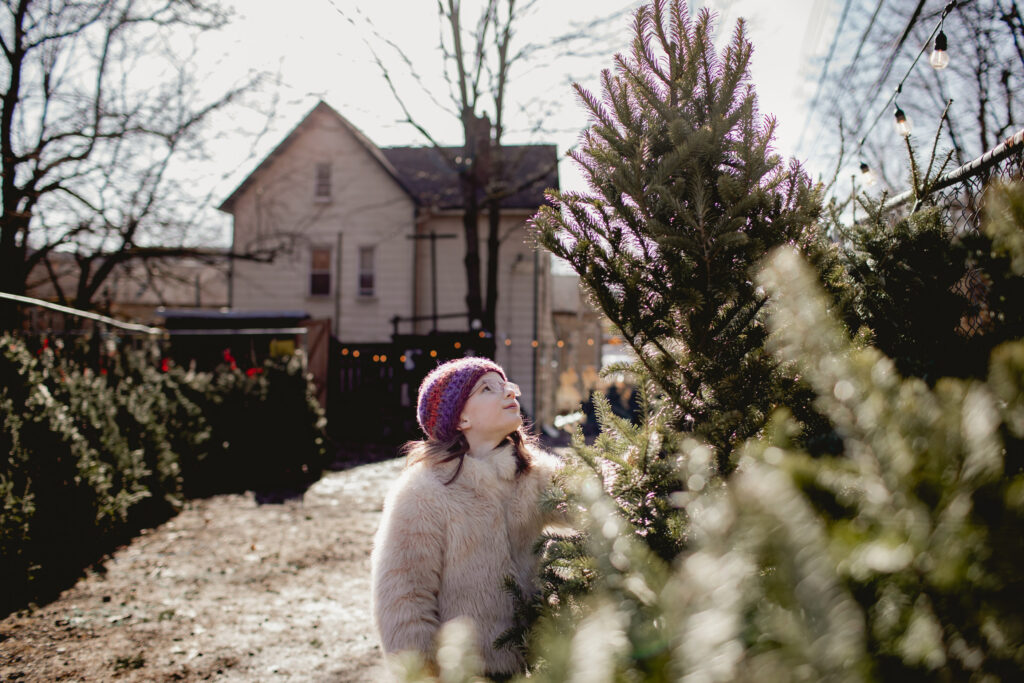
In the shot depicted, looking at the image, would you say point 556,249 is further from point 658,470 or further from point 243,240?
point 243,240

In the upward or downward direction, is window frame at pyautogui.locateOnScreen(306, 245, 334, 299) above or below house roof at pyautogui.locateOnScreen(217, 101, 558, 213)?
below

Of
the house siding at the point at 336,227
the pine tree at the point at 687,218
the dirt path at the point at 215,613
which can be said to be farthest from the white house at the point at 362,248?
the pine tree at the point at 687,218

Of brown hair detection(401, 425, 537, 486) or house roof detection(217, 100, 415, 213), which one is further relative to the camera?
house roof detection(217, 100, 415, 213)

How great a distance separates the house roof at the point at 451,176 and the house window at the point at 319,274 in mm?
3790

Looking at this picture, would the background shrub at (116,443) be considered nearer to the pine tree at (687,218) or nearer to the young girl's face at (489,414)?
the young girl's face at (489,414)

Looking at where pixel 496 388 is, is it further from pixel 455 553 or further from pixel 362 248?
pixel 362 248

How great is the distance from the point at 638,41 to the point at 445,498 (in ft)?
5.38

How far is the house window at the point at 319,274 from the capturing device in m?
21.8

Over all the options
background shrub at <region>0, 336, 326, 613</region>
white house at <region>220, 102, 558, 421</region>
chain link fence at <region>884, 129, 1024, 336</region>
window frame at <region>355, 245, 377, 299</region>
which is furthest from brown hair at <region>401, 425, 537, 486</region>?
window frame at <region>355, 245, 377, 299</region>

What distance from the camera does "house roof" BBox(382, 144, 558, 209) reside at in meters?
19.9

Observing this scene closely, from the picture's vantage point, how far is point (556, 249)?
192 centimetres

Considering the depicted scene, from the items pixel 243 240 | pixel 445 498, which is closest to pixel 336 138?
A: pixel 243 240

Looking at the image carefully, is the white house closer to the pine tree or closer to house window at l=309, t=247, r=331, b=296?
house window at l=309, t=247, r=331, b=296

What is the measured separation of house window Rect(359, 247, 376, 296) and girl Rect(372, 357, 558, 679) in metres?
19.5
